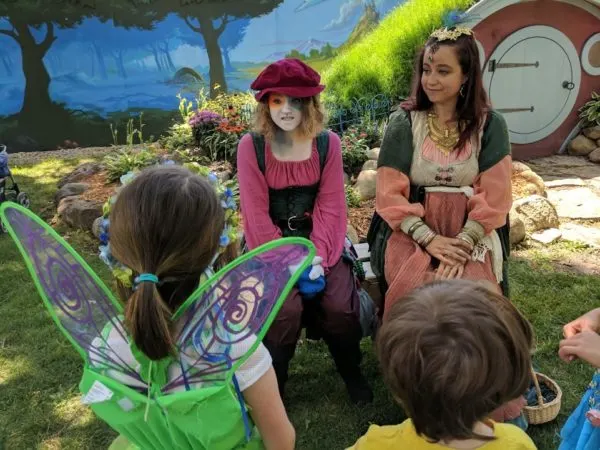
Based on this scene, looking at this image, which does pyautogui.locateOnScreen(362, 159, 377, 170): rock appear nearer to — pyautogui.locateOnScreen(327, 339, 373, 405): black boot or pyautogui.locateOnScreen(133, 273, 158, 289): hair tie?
pyautogui.locateOnScreen(327, 339, 373, 405): black boot

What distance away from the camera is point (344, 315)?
239 centimetres

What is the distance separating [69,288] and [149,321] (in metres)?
0.27

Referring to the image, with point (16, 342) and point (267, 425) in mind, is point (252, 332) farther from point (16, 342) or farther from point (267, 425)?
point (16, 342)

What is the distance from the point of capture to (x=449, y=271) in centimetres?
237

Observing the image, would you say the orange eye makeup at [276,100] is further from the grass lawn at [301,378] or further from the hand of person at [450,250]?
the grass lawn at [301,378]

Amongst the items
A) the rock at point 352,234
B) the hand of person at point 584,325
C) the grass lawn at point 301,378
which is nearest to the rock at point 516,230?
the grass lawn at point 301,378

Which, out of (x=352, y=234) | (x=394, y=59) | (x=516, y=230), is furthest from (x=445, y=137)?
(x=394, y=59)

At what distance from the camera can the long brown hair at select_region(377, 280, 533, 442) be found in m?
1.02

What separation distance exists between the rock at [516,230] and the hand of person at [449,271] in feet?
7.19

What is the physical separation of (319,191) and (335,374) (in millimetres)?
987

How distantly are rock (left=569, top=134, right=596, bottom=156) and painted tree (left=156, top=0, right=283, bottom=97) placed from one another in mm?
6854

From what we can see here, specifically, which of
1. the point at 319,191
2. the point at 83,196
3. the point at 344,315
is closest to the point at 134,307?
the point at 344,315

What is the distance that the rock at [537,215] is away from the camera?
4571mm

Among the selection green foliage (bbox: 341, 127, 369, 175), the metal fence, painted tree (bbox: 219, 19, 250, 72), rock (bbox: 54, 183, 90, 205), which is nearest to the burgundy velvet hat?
green foliage (bbox: 341, 127, 369, 175)
